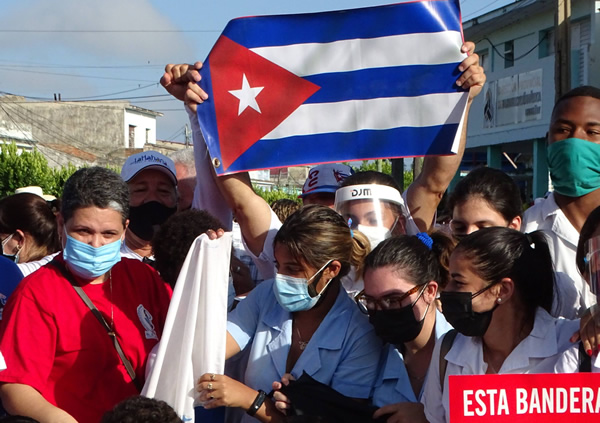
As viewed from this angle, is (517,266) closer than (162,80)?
Yes

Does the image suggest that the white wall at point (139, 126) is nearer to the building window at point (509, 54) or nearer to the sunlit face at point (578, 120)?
the building window at point (509, 54)

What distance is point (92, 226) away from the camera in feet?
11.4

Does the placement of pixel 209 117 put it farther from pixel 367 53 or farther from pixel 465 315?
pixel 465 315

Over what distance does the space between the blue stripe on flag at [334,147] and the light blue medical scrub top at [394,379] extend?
1.05 meters

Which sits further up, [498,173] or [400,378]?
[498,173]

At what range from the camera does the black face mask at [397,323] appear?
3.38 meters

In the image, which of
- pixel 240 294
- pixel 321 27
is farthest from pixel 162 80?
pixel 240 294

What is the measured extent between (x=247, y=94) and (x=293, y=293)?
1.27 m

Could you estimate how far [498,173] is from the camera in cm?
429

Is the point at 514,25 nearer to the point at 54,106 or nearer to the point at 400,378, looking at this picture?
the point at 400,378

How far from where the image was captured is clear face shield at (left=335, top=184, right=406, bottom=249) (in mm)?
4219

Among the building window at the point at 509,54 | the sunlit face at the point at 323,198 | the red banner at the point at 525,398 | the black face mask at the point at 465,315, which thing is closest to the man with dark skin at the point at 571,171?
the black face mask at the point at 465,315

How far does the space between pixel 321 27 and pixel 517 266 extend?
1.85 meters

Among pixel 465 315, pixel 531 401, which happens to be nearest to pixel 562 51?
pixel 465 315
